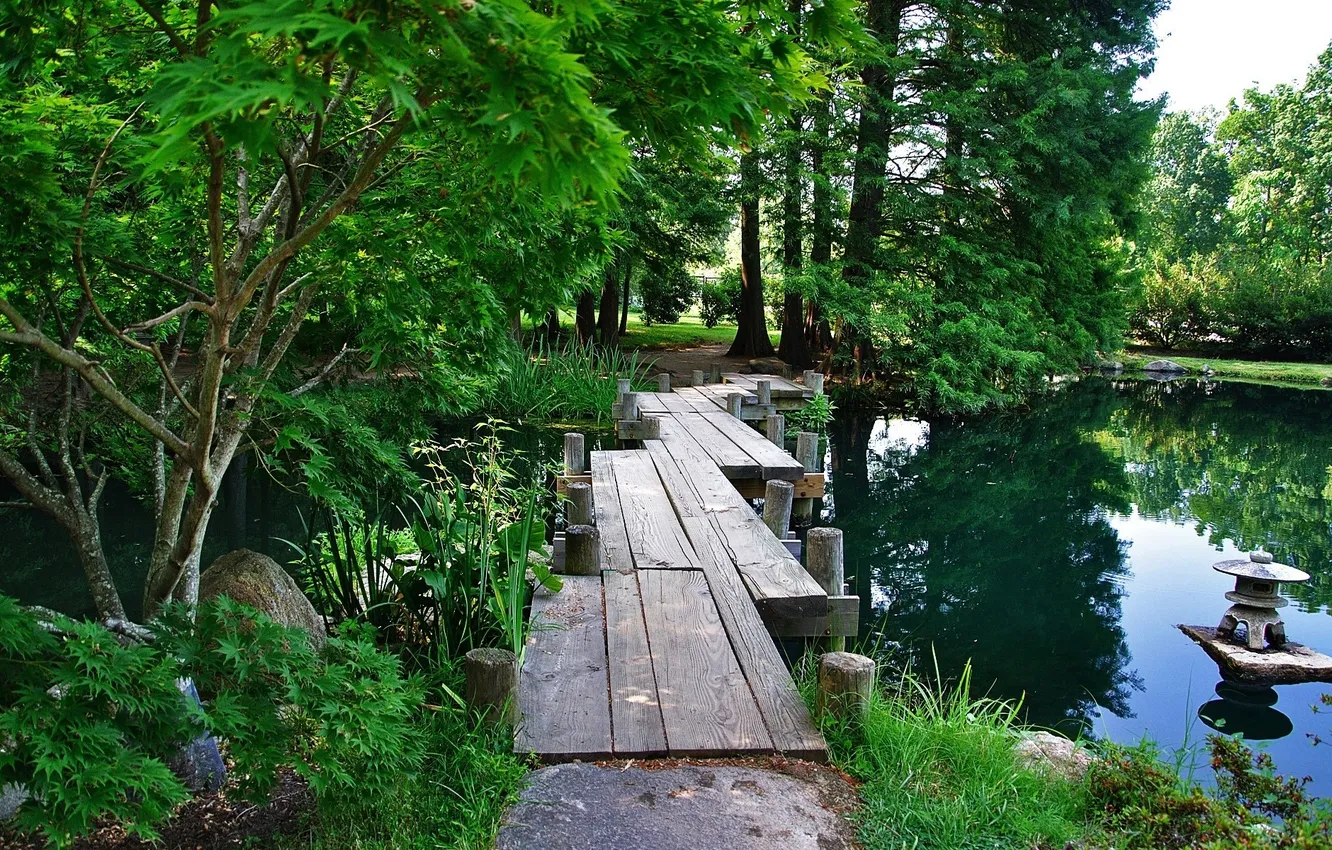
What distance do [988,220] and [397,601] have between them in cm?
1564

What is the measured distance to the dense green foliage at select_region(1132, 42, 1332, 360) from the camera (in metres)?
29.0

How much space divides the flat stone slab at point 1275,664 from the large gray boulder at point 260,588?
18.8 ft

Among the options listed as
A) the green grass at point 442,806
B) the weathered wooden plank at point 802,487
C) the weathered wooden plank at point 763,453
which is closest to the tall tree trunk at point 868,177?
the weathered wooden plank at point 763,453

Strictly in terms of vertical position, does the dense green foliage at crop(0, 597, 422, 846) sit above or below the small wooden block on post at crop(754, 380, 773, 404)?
below

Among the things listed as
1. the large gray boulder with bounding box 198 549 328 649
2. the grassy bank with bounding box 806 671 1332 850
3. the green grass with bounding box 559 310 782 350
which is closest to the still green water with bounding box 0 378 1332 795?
the grassy bank with bounding box 806 671 1332 850

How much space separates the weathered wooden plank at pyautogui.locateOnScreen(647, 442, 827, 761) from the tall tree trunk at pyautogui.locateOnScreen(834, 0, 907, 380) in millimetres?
11221

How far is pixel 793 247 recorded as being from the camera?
17.4 m

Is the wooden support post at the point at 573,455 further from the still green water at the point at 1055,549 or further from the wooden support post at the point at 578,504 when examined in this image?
the still green water at the point at 1055,549

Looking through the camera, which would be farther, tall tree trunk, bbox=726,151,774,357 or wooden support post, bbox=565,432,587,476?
tall tree trunk, bbox=726,151,774,357

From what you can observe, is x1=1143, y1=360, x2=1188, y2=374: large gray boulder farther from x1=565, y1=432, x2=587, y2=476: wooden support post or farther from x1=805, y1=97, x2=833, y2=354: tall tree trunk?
x1=565, y1=432, x2=587, y2=476: wooden support post

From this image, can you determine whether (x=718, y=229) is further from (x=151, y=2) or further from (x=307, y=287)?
(x=151, y=2)

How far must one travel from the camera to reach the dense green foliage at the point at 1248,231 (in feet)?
95.3

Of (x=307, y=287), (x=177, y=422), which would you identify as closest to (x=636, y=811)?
(x=307, y=287)

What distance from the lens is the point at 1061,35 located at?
55.3ft
